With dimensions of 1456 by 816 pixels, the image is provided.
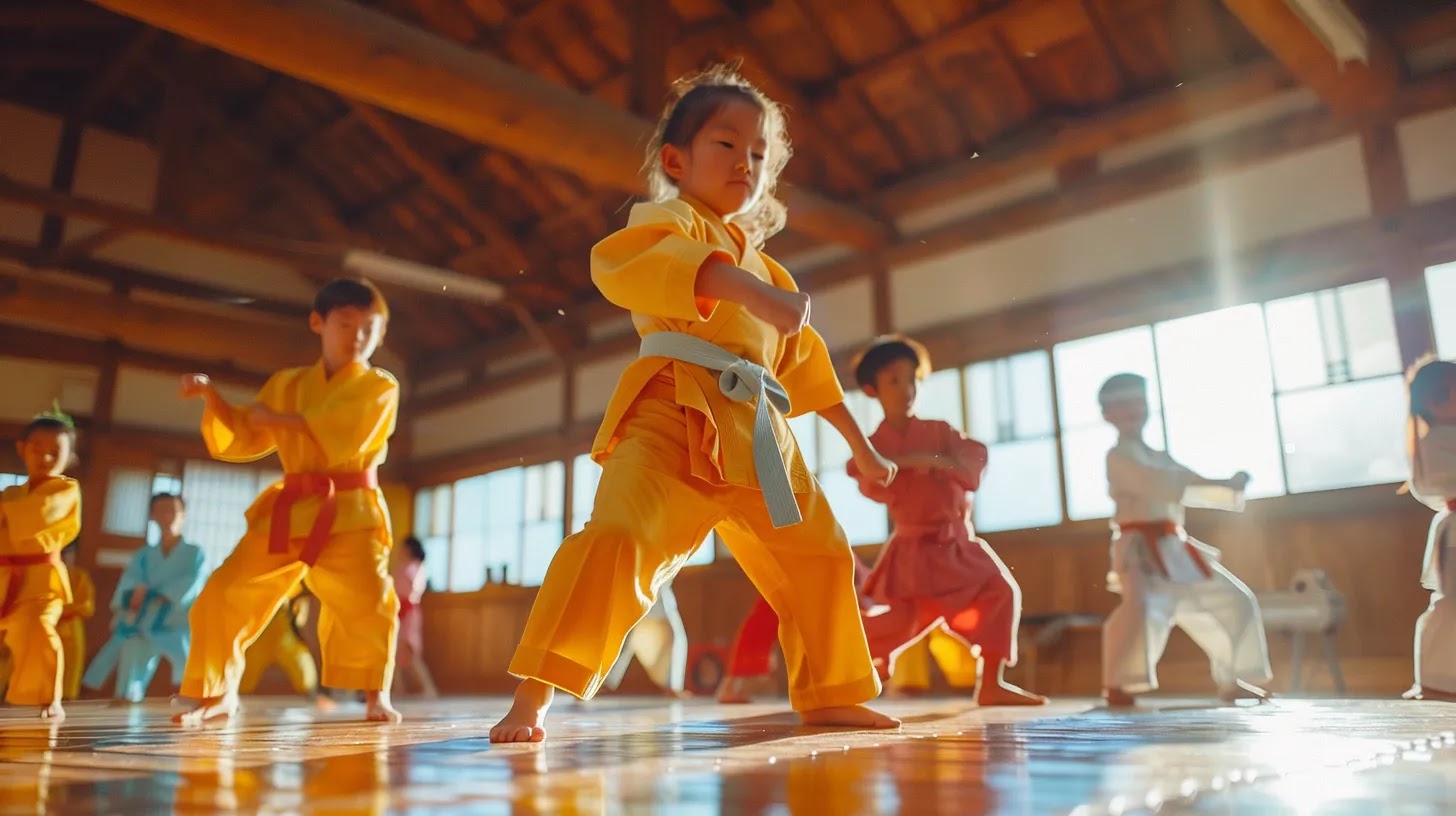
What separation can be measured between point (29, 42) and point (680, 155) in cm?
Answer: 875

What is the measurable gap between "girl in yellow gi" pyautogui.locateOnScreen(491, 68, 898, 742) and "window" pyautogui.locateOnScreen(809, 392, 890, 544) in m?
4.98

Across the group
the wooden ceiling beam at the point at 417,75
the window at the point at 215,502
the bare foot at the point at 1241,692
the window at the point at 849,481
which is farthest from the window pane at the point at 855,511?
the window at the point at 215,502

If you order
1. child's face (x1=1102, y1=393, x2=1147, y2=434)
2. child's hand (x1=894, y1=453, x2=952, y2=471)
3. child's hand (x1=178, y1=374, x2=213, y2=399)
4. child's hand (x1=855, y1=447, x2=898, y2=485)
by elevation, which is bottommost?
child's hand (x1=855, y1=447, x2=898, y2=485)

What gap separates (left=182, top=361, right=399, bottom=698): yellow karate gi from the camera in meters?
2.59

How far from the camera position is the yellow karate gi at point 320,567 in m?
2.59

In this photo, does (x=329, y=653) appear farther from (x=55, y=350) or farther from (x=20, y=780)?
(x=55, y=350)

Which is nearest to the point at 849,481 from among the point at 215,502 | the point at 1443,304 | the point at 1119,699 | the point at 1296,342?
the point at 1296,342

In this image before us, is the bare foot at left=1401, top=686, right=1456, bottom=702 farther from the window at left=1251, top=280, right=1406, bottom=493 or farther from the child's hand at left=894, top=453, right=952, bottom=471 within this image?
the window at left=1251, top=280, right=1406, bottom=493

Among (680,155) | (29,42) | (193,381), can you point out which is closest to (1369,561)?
(680,155)

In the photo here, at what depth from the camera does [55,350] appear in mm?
9000

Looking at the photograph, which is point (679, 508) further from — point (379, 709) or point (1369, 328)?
point (1369, 328)

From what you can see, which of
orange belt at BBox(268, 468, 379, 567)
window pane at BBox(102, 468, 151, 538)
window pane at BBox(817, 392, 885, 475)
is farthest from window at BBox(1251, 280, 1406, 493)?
window pane at BBox(102, 468, 151, 538)

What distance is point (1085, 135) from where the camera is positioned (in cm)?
614

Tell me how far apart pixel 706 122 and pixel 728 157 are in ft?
0.27
